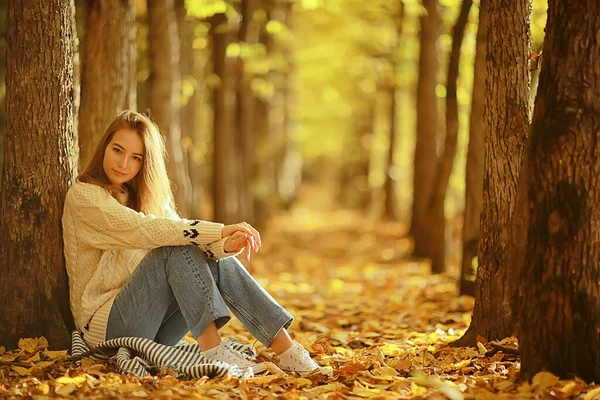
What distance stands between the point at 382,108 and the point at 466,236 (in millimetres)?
16656

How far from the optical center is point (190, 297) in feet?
14.1

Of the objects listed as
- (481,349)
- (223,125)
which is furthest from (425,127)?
(481,349)

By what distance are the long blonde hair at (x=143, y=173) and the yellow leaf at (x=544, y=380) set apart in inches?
98.8

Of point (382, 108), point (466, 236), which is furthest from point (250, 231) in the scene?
point (382, 108)

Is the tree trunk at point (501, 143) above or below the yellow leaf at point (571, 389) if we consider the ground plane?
above

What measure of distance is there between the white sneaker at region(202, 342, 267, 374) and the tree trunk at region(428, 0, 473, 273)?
19.1 ft

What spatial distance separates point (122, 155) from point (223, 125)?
8.23 m

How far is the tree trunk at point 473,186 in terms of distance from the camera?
7.61 m

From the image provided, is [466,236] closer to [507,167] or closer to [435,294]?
[435,294]

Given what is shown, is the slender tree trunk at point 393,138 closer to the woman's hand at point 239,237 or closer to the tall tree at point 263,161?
the tall tree at point 263,161

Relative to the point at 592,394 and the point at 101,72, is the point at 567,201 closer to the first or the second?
the point at 592,394

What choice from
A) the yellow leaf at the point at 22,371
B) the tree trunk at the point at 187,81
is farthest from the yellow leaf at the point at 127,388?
the tree trunk at the point at 187,81

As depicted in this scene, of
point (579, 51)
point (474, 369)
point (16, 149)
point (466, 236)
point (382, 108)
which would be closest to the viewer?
point (579, 51)

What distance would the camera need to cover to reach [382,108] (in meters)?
24.3
